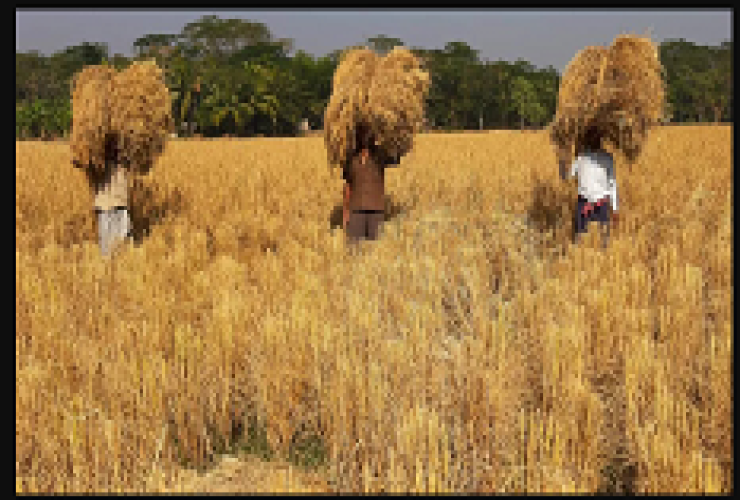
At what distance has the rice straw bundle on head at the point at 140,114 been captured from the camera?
594 cm

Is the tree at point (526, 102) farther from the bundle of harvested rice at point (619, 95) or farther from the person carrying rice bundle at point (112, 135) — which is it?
the person carrying rice bundle at point (112, 135)

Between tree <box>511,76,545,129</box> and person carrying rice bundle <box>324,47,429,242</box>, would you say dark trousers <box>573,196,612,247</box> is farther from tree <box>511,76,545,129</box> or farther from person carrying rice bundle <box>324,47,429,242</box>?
tree <box>511,76,545,129</box>

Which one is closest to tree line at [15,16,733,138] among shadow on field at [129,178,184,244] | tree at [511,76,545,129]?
tree at [511,76,545,129]

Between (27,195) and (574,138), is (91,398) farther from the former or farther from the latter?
(27,195)

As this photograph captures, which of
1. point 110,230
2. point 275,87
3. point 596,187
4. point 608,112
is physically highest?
point 275,87

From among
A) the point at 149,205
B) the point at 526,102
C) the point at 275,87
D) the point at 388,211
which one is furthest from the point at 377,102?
the point at 526,102

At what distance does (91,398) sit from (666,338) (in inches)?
115

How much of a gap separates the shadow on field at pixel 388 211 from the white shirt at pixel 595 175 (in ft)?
8.59

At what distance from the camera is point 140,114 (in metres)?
6.09

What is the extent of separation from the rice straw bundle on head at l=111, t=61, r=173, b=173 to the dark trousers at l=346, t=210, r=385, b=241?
6.97 feet

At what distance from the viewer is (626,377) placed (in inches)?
106

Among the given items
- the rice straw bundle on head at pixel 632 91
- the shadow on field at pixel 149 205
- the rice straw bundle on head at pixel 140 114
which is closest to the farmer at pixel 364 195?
the rice straw bundle on head at pixel 140 114

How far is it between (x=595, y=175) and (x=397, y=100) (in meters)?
1.95

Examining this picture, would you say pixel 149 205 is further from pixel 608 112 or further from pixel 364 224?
pixel 608 112
